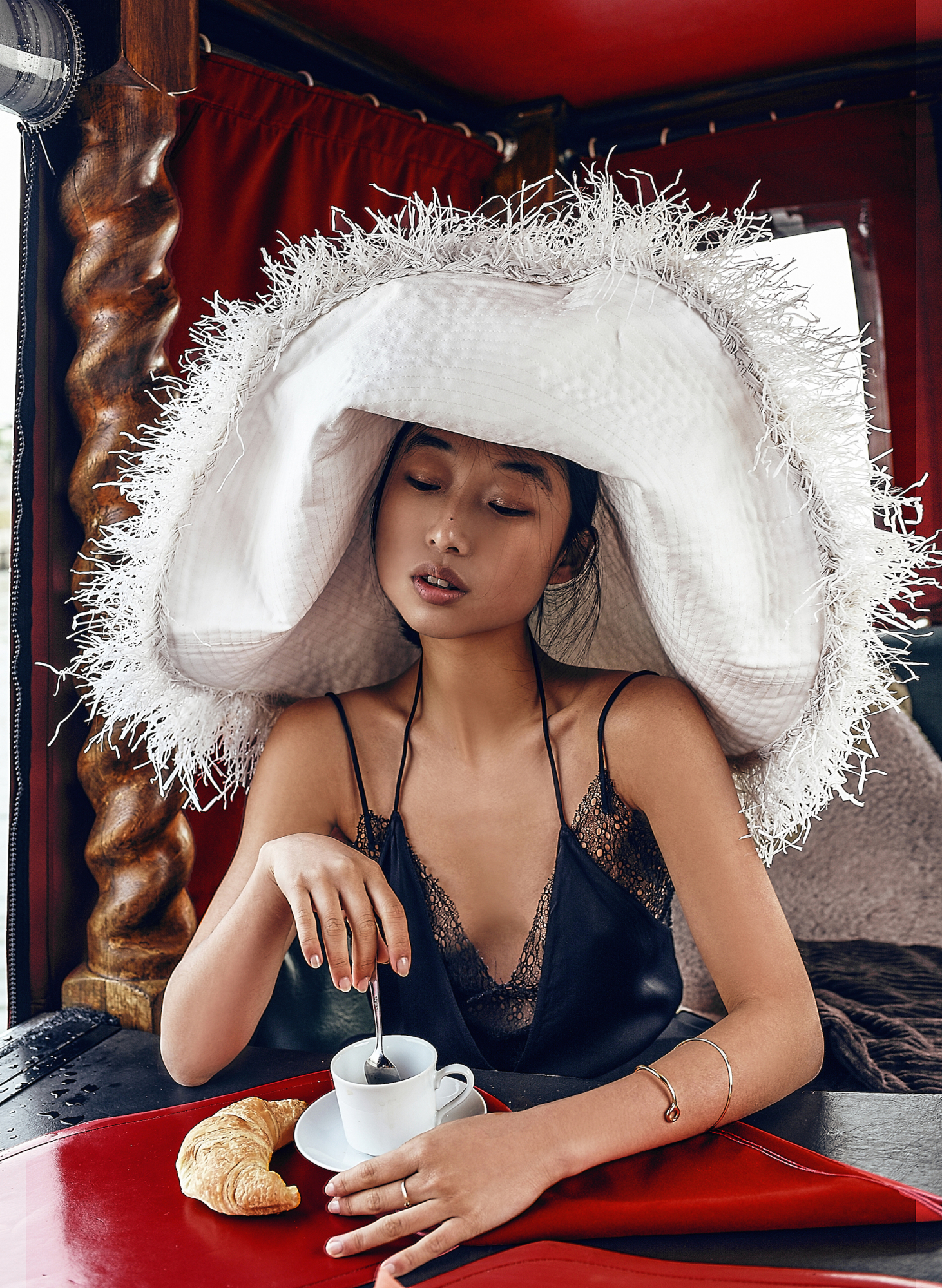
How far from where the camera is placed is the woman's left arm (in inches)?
27.5

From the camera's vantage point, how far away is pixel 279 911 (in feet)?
3.18

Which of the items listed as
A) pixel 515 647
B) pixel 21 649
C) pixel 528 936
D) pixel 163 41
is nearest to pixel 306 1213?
pixel 528 936

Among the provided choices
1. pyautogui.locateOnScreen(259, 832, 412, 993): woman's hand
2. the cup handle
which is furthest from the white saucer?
pyautogui.locateOnScreen(259, 832, 412, 993): woman's hand

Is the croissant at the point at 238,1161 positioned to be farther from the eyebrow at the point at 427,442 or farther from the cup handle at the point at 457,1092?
the eyebrow at the point at 427,442

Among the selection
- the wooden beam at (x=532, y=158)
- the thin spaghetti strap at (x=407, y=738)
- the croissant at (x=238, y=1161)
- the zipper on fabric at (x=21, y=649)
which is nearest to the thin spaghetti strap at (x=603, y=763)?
the thin spaghetti strap at (x=407, y=738)

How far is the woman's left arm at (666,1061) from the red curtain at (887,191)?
1.48 m

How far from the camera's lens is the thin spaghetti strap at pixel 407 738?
3.90ft

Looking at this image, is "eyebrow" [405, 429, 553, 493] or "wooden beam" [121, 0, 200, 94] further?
"wooden beam" [121, 0, 200, 94]

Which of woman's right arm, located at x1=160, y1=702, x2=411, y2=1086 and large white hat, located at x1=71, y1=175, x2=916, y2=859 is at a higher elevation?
large white hat, located at x1=71, y1=175, x2=916, y2=859

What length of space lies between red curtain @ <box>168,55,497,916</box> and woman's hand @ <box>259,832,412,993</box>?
38.3 inches

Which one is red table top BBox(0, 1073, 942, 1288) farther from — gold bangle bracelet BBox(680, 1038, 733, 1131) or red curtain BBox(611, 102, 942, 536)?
red curtain BBox(611, 102, 942, 536)

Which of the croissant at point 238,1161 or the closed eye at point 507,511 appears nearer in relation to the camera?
the croissant at point 238,1161

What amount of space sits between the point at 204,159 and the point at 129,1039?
150 centimetres

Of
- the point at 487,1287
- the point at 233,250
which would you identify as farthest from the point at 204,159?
the point at 487,1287
